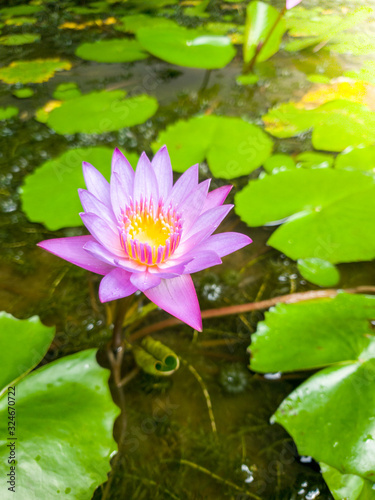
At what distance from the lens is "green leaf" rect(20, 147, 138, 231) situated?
66.9 inches

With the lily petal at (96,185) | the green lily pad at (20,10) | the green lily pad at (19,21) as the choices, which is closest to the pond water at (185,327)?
the lily petal at (96,185)

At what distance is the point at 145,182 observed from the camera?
125 cm

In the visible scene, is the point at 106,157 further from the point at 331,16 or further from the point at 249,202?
the point at 331,16

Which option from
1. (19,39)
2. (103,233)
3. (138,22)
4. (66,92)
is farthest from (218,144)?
(19,39)

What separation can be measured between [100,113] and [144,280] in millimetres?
1715

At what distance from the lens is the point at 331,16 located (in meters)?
3.78

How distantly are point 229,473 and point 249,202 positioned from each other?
1178mm

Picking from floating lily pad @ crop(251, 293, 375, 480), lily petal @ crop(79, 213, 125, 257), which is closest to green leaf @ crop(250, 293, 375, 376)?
floating lily pad @ crop(251, 293, 375, 480)

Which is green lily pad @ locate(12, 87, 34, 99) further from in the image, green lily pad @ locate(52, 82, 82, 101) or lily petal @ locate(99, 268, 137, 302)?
lily petal @ locate(99, 268, 137, 302)

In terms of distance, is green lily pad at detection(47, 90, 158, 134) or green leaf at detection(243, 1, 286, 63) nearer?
green lily pad at detection(47, 90, 158, 134)

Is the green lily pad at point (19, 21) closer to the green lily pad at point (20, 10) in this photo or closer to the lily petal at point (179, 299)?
the green lily pad at point (20, 10)

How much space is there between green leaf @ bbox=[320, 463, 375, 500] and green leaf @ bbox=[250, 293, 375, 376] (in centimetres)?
22

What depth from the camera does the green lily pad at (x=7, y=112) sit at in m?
2.42

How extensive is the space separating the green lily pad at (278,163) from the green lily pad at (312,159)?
0.18 ft
